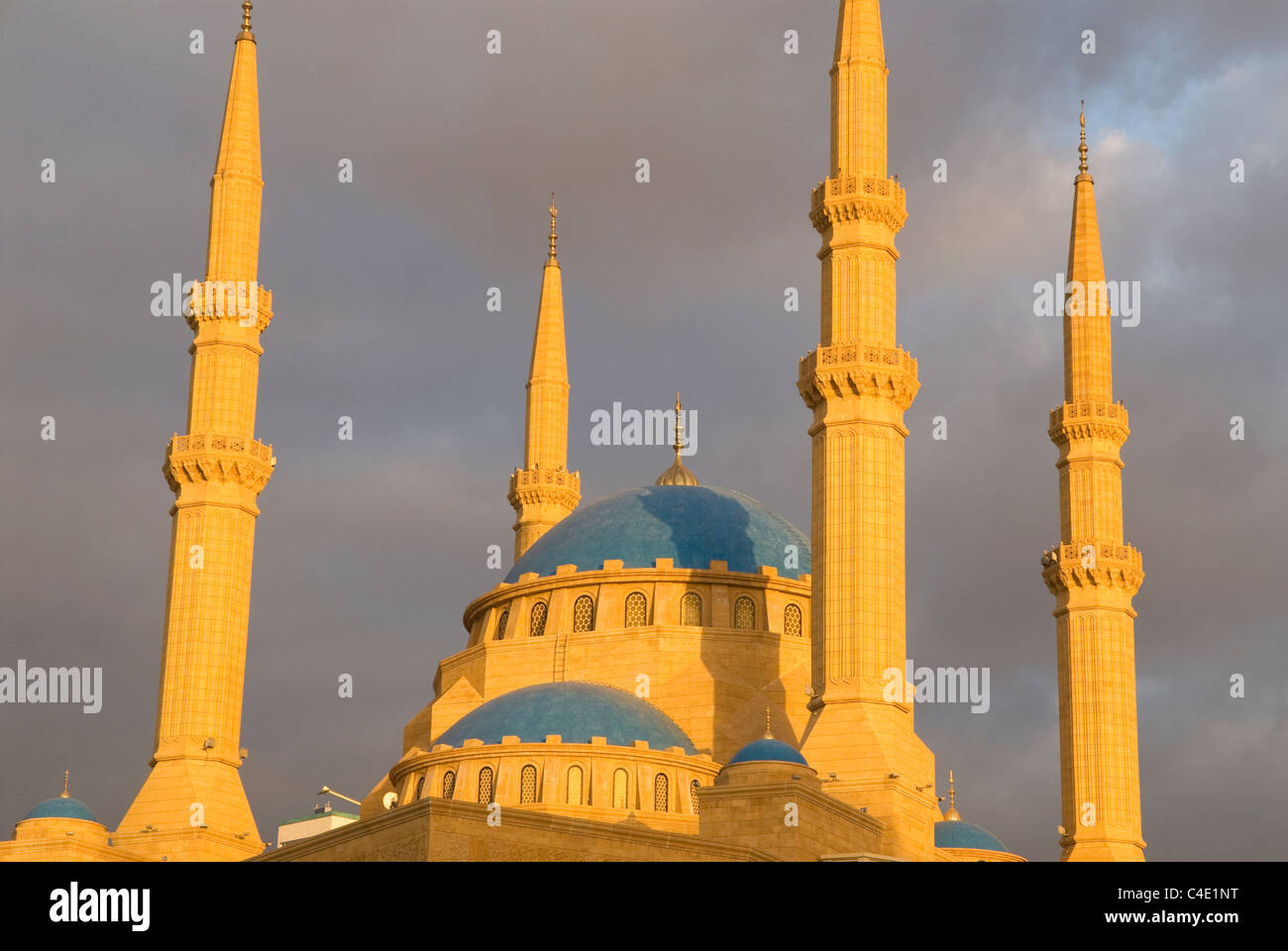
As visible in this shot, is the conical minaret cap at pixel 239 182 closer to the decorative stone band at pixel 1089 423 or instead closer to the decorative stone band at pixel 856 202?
the decorative stone band at pixel 856 202

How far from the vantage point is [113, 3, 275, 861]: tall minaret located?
142ft

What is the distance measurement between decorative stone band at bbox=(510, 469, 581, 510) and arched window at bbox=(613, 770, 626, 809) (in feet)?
54.6

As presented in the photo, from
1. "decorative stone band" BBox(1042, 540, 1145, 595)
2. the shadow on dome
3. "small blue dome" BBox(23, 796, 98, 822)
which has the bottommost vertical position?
"small blue dome" BBox(23, 796, 98, 822)

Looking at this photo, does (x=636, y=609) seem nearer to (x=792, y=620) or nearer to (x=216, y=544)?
(x=792, y=620)

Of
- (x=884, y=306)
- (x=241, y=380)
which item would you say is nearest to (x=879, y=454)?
(x=884, y=306)

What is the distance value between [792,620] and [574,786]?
31.6 feet

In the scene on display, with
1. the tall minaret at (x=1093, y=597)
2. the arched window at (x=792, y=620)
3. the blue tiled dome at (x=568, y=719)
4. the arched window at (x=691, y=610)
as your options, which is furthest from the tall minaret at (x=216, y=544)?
the tall minaret at (x=1093, y=597)

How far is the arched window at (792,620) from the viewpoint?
49188 mm

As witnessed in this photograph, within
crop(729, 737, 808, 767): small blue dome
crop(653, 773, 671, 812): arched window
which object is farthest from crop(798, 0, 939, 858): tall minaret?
crop(653, 773, 671, 812): arched window

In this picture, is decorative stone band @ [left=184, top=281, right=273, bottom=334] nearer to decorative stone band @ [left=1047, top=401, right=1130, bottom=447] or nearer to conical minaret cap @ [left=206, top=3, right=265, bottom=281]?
conical minaret cap @ [left=206, top=3, right=265, bottom=281]

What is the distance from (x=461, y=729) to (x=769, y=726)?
266 inches

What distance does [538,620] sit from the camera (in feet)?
165
